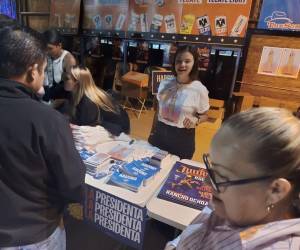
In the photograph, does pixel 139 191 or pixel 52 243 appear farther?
pixel 139 191

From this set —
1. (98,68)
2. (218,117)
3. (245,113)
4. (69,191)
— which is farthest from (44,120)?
(98,68)

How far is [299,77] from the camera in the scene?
11.1 ft

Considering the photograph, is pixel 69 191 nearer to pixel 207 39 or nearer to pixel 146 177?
pixel 146 177

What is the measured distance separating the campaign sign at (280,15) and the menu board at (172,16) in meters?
0.23

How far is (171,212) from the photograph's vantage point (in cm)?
118

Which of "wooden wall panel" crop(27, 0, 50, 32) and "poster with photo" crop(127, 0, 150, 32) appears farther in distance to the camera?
"wooden wall panel" crop(27, 0, 50, 32)

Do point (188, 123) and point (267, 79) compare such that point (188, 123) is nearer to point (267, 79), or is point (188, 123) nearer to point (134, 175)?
point (134, 175)

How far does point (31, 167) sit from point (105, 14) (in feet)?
15.4

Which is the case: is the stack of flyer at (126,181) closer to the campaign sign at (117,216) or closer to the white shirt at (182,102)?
the campaign sign at (117,216)

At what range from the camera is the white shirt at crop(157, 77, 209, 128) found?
5.93ft

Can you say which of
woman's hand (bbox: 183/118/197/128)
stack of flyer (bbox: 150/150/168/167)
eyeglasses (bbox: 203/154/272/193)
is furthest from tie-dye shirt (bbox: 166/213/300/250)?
woman's hand (bbox: 183/118/197/128)

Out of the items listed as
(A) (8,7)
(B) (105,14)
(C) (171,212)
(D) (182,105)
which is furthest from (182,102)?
(A) (8,7)

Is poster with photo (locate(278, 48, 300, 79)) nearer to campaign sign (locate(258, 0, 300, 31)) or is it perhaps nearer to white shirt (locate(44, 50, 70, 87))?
campaign sign (locate(258, 0, 300, 31))

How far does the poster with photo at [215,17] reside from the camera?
141 inches
